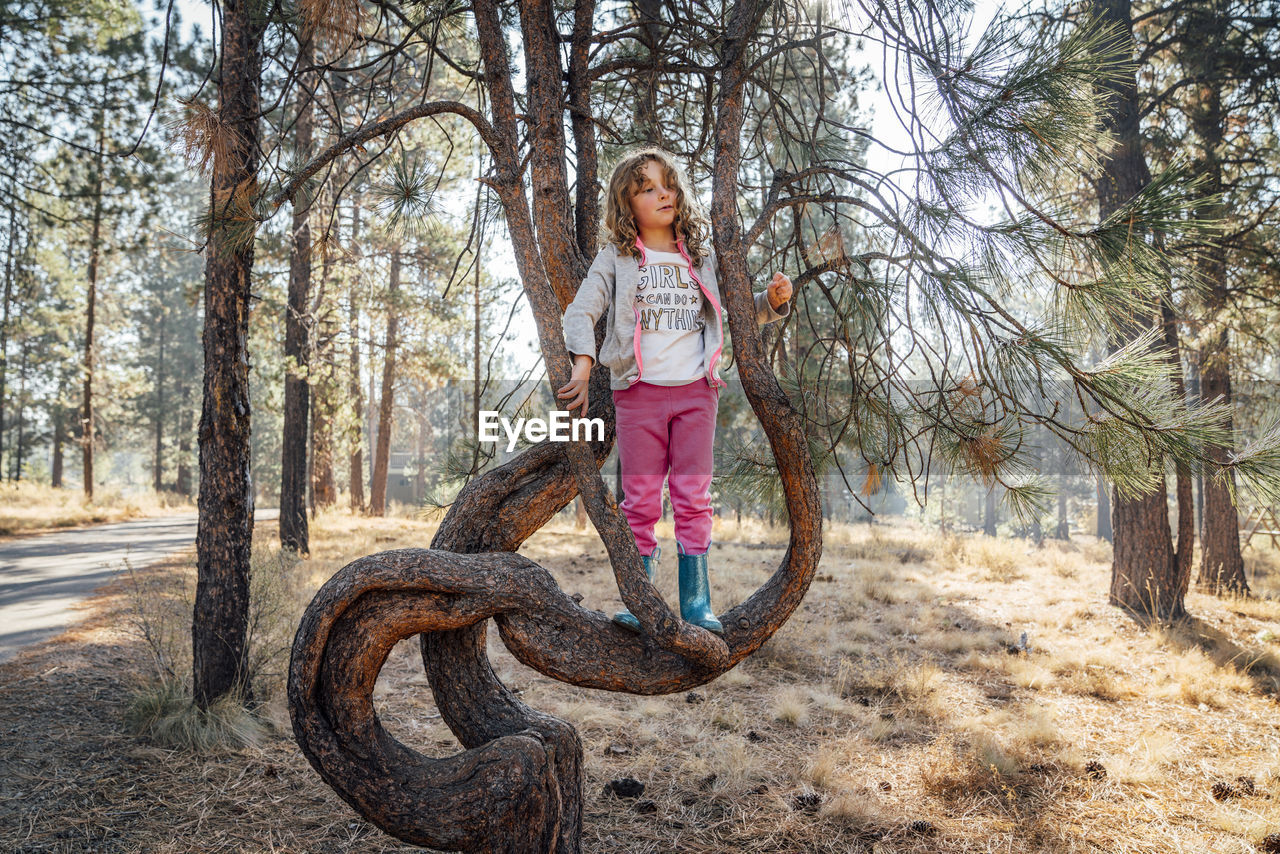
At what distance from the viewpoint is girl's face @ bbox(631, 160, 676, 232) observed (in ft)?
7.54

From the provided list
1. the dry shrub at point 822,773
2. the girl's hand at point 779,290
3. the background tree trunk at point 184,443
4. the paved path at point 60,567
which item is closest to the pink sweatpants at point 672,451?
the girl's hand at point 779,290

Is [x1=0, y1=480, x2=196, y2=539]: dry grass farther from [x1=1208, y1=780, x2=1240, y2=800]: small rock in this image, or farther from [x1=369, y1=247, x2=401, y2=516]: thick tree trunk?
[x1=1208, y1=780, x2=1240, y2=800]: small rock

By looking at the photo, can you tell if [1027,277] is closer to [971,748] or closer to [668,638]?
[668,638]

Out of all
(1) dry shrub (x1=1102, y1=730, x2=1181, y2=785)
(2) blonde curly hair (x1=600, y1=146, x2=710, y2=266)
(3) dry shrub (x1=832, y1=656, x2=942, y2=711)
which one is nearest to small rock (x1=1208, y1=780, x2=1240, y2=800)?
(1) dry shrub (x1=1102, y1=730, x2=1181, y2=785)

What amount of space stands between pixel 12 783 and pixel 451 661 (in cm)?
245

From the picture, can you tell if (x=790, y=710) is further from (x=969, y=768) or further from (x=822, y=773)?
(x=969, y=768)

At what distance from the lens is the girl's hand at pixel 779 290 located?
2.25 meters

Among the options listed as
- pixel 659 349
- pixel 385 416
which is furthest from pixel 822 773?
pixel 385 416

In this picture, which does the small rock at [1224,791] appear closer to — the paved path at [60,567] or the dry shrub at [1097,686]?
the dry shrub at [1097,686]

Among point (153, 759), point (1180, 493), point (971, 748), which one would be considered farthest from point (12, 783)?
point (1180, 493)

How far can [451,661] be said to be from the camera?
2.21 m

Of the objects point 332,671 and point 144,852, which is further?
point 144,852

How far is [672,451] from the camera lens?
2.21 m

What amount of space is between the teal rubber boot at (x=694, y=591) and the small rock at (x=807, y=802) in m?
1.49
